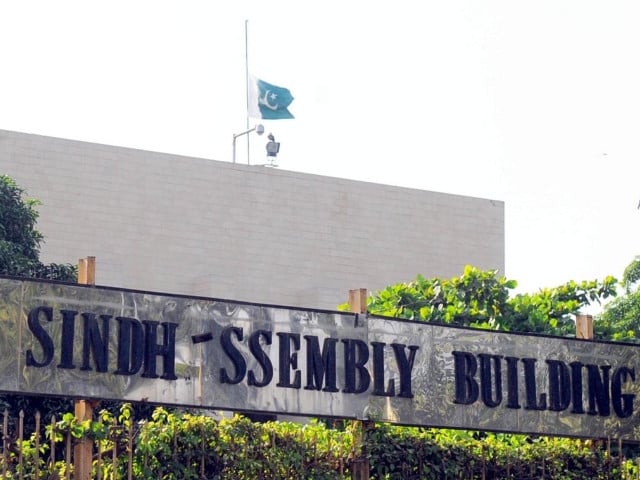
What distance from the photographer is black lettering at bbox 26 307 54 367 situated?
1273 centimetres

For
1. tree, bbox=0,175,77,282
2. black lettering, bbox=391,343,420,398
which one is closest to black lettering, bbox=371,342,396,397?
black lettering, bbox=391,343,420,398

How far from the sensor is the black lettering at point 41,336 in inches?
501

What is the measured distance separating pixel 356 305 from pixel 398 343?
589 mm

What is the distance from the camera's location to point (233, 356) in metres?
13.8

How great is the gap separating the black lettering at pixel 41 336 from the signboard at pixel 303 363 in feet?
0.03

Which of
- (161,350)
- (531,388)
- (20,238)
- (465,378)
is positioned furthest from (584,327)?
(20,238)

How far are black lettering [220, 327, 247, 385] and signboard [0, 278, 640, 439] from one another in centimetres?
1

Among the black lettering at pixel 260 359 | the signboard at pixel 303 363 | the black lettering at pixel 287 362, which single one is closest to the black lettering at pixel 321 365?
the signboard at pixel 303 363

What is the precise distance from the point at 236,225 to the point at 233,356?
76.7ft

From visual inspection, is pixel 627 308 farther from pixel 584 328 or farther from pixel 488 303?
pixel 584 328

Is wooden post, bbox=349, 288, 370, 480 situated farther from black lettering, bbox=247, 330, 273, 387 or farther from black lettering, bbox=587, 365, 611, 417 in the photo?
black lettering, bbox=587, 365, 611, 417

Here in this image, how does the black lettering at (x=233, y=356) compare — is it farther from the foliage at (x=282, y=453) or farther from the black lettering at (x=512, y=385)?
the black lettering at (x=512, y=385)

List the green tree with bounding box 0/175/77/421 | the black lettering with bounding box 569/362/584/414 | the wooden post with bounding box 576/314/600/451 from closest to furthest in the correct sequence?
the black lettering with bounding box 569/362/584/414 → the wooden post with bounding box 576/314/600/451 → the green tree with bounding box 0/175/77/421

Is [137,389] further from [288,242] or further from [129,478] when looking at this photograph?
[288,242]
